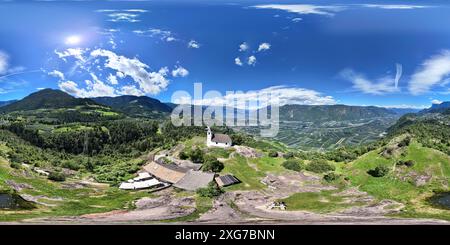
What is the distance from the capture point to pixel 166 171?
1230cm

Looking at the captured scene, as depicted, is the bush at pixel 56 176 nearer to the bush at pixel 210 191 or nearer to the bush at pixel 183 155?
the bush at pixel 183 155

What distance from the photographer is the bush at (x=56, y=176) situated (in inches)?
463

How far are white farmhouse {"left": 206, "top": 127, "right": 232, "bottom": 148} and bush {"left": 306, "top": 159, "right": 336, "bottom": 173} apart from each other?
2.51 metres

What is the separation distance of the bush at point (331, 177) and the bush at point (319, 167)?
0.16 m

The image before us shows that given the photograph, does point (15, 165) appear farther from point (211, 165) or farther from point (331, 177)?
point (331, 177)

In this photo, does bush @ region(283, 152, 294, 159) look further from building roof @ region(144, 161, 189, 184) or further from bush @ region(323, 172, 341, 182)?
building roof @ region(144, 161, 189, 184)

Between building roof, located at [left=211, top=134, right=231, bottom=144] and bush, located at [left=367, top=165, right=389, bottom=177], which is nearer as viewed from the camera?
bush, located at [left=367, top=165, right=389, bottom=177]

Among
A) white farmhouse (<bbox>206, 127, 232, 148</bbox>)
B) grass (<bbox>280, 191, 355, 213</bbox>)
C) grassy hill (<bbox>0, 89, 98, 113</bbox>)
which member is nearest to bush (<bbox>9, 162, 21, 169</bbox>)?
grassy hill (<bbox>0, 89, 98, 113</bbox>)

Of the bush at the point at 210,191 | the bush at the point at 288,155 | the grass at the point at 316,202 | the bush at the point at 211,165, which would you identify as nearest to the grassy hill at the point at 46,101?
the bush at the point at 211,165

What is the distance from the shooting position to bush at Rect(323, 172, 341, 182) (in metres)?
12.7

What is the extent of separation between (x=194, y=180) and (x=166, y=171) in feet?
2.82

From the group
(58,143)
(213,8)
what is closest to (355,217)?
(213,8)
